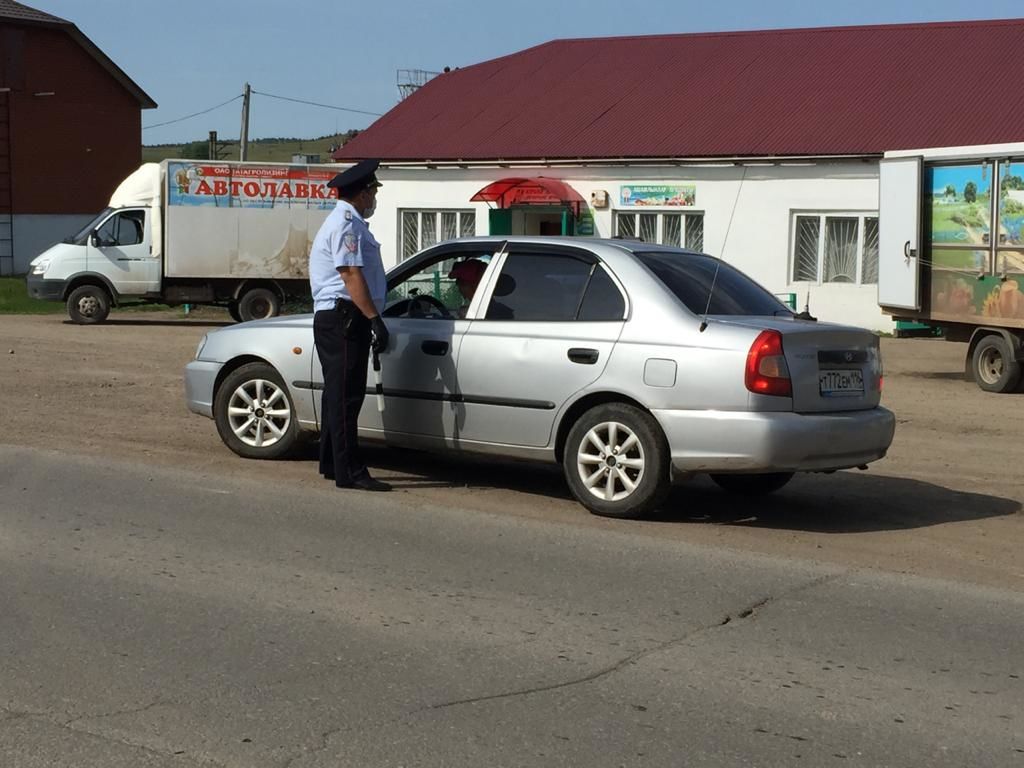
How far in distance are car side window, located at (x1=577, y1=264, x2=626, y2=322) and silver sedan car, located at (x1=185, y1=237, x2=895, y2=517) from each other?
0.04ft

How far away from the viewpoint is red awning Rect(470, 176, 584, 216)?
97.6ft

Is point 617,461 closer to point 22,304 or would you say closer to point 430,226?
point 430,226

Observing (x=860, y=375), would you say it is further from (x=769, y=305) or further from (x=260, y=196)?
(x=260, y=196)

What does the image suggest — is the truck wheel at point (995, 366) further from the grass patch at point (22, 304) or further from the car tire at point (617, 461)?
the grass patch at point (22, 304)

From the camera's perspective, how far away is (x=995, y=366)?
1709 centimetres

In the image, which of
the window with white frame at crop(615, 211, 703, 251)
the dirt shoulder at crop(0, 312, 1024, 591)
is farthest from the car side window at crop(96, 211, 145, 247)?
the dirt shoulder at crop(0, 312, 1024, 591)

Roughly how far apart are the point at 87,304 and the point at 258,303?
3036mm

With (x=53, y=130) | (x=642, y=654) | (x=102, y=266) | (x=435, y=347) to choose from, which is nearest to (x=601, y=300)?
(x=435, y=347)

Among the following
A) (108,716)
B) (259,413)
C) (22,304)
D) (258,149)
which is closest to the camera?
(108,716)

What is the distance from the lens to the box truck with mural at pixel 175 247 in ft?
88.1

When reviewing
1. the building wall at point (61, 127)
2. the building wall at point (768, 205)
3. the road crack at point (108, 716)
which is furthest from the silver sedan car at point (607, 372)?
the building wall at point (61, 127)

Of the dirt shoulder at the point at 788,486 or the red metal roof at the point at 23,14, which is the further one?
the red metal roof at the point at 23,14

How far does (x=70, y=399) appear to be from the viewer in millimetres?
14023

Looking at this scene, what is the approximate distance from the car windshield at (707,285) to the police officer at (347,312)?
5.39 ft
